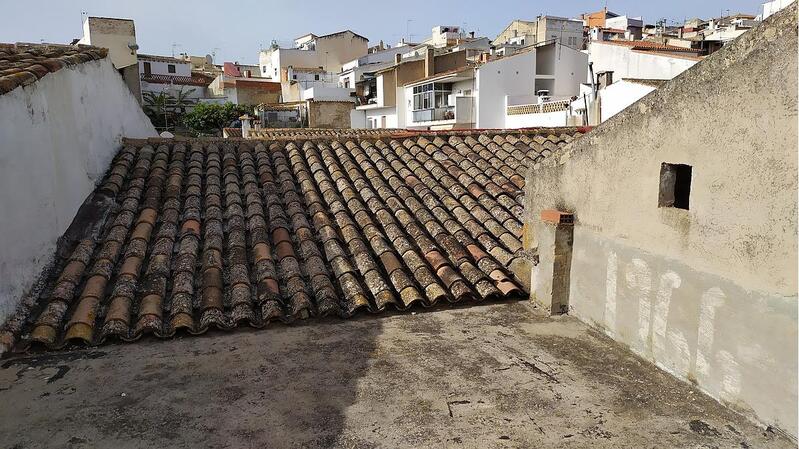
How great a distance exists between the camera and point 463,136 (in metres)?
10.9

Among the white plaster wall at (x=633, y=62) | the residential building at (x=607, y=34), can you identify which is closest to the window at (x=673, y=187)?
the white plaster wall at (x=633, y=62)

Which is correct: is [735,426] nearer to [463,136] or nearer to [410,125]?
[463,136]

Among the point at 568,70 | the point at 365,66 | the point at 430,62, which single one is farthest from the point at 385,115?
the point at 568,70

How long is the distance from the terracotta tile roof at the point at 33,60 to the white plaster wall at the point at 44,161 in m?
0.09

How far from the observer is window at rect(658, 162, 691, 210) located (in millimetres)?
4391

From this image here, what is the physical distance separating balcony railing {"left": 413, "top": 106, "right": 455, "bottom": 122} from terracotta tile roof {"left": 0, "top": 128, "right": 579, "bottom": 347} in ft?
88.8

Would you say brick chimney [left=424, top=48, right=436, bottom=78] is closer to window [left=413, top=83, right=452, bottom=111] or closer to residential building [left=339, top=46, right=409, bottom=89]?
window [left=413, top=83, right=452, bottom=111]

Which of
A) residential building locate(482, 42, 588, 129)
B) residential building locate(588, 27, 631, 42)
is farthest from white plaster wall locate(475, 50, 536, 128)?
residential building locate(588, 27, 631, 42)

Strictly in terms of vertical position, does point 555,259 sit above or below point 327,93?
below

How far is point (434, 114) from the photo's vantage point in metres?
37.6

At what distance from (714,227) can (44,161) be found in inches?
267

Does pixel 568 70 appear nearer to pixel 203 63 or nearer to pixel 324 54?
pixel 324 54

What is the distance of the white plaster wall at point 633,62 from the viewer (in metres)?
28.3

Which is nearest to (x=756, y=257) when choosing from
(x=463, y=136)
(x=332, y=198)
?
(x=332, y=198)
